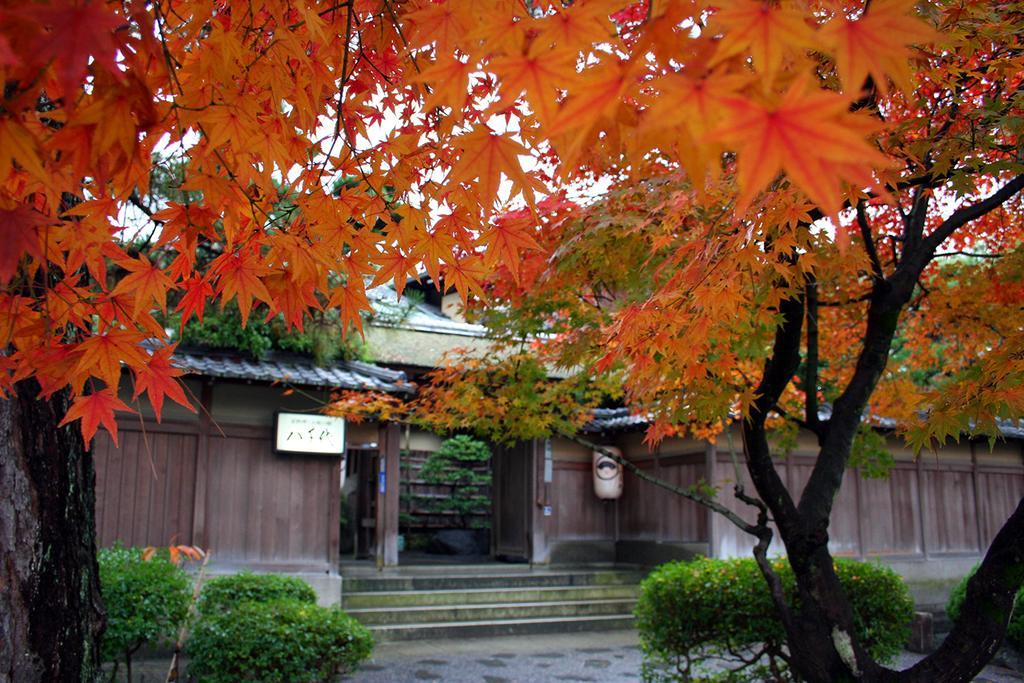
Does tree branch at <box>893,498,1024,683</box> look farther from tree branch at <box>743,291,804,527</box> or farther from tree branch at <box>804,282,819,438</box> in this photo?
tree branch at <box>804,282,819,438</box>

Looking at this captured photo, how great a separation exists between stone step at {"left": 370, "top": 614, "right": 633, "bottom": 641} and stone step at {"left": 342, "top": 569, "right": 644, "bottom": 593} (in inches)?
36.9

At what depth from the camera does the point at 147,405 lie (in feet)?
32.9

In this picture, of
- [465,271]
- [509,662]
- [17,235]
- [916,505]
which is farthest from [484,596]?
[17,235]

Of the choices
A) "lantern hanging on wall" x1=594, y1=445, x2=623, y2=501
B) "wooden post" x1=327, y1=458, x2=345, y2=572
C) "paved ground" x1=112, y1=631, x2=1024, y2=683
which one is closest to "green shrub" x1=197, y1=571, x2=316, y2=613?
"paved ground" x1=112, y1=631, x2=1024, y2=683

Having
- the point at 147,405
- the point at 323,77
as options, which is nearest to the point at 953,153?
the point at 323,77

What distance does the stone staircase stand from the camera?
427 inches

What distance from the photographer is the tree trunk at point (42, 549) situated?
3176mm

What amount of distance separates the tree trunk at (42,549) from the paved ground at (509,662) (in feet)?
16.2

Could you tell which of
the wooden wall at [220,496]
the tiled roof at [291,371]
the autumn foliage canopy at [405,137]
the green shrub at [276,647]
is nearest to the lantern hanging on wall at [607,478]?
the tiled roof at [291,371]

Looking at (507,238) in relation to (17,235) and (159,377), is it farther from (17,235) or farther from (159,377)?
(17,235)

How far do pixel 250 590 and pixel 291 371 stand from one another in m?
3.17

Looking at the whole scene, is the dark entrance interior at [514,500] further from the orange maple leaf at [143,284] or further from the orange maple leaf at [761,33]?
the orange maple leaf at [761,33]

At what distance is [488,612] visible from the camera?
11.5m

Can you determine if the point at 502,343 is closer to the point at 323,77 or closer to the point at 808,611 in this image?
the point at 808,611
